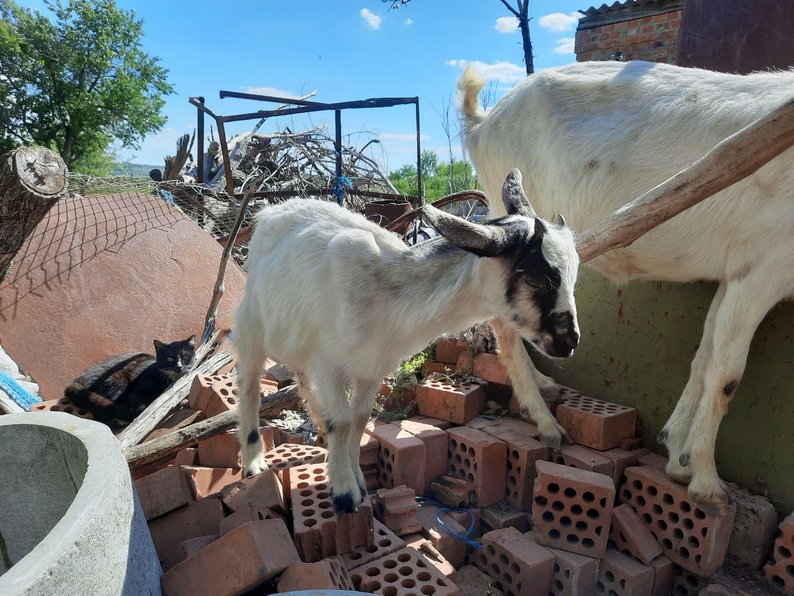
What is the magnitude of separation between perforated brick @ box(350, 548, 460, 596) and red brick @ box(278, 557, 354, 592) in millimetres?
137

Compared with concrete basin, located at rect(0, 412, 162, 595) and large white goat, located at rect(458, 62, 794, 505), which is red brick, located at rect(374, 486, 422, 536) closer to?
large white goat, located at rect(458, 62, 794, 505)

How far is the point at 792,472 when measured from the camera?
2.71m

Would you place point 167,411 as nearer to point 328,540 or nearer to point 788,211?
point 328,540

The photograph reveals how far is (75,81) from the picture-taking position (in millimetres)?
21766

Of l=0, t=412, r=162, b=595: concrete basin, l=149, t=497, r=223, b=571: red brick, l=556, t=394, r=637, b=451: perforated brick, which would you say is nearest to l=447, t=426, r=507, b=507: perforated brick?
l=556, t=394, r=637, b=451: perforated brick

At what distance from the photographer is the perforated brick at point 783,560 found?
2455 mm

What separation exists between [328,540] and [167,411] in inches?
80.8

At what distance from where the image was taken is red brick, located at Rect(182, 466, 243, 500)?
3.08 meters

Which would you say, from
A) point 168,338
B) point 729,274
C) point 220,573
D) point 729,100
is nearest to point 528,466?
point 729,274

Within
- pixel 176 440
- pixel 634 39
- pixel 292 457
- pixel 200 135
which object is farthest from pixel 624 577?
pixel 634 39

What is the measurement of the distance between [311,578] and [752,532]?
2.29 metres

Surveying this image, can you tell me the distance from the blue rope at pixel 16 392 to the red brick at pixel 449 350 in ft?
10.5

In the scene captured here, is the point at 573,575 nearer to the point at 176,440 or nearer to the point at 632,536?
the point at 632,536

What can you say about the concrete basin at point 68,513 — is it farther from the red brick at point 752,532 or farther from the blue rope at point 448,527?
the red brick at point 752,532
